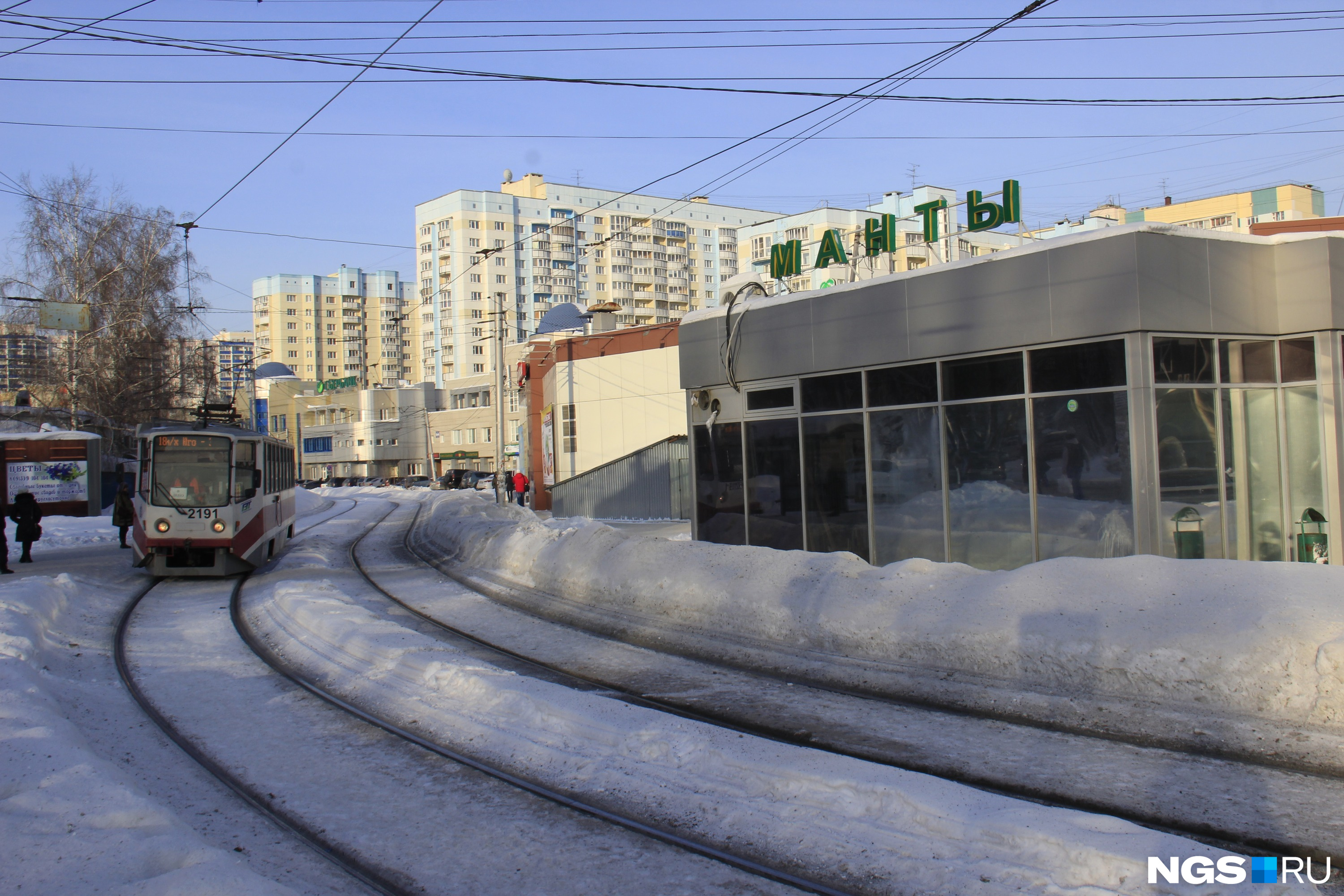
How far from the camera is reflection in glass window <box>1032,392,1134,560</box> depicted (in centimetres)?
1113

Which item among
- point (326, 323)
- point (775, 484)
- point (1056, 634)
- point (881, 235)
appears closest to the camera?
point (1056, 634)

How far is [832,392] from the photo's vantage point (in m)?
14.8

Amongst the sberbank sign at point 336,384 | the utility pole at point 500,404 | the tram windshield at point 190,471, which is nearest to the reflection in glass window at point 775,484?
the tram windshield at point 190,471

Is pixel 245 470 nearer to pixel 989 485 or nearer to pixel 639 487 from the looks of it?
pixel 989 485

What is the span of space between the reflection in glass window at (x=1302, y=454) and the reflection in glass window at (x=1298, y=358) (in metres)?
0.09

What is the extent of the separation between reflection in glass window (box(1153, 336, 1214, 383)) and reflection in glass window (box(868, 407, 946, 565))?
2.93 metres

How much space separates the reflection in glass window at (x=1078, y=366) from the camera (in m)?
11.2

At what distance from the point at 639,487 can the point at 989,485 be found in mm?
17840

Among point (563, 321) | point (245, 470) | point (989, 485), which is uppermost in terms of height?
point (563, 321)

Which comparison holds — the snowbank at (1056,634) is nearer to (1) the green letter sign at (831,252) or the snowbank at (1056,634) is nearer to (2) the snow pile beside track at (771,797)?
(2) the snow pile beside track at (771,797)

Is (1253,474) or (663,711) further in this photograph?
(1253,474)

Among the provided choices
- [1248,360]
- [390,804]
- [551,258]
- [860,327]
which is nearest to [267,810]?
[390,804]

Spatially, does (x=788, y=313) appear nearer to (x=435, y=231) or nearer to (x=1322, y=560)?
(x=1322, y=560)

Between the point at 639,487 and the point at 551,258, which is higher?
the point at 551,258
